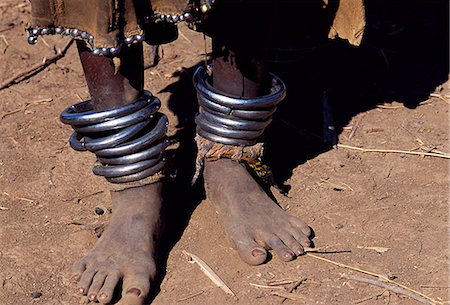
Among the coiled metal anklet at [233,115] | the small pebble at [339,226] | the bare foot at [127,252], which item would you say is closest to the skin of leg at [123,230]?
the bare foot at [127,252]

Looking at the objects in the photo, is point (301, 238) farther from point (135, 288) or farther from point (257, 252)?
point (135, 288)

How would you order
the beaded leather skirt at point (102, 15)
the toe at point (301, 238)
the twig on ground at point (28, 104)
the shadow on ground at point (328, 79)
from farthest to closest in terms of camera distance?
the twig on ground at point (28, 104) < the shadow on ground at point (328, 79) < the toe at point (301, 238) < the beaded leather skirt at point (102, 15)

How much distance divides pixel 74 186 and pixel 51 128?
40 cm

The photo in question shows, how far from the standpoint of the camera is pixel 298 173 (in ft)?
8.68

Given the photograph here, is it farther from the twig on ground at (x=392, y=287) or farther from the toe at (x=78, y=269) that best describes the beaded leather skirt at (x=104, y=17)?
the twig on ground at (x=392, y=287)

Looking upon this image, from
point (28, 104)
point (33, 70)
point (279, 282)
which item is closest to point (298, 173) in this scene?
point (279, 282)

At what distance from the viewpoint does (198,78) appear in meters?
2.42

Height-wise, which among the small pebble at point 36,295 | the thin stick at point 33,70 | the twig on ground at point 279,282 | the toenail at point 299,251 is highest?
the toenail at point 299,251

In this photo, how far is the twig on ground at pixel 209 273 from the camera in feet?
7.04

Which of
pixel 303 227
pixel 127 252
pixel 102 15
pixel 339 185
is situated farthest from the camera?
pixel 339 185

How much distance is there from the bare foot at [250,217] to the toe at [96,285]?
37 cm

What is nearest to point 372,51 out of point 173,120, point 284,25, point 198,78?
point 284,25

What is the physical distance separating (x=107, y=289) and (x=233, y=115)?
590 millimetres

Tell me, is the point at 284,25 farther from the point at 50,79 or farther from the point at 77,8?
the point at 77,8
